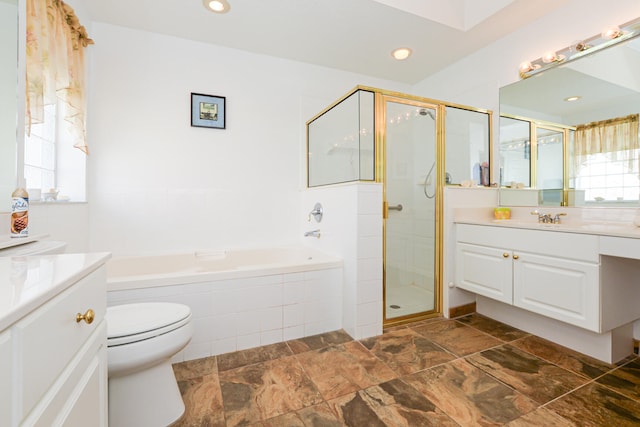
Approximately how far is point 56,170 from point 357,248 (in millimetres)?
2335

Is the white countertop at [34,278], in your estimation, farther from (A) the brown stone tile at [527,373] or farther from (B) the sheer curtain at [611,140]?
(B) the sheer curtain at [611,140]

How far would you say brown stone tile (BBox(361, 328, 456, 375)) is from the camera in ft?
5.46

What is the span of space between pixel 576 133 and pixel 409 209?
128 cm

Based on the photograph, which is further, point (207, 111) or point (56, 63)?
point (207, 111)

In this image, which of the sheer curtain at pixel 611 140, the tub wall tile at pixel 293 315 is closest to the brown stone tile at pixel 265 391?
the tub wall tile at pixel 293 315

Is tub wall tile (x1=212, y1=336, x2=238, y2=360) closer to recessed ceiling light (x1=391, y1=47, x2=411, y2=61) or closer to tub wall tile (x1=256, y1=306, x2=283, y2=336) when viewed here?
tub wall tile (x1=256, y1=306, x2=283, y2=336)

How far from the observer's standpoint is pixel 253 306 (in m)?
1.87

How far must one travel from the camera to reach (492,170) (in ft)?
8.54

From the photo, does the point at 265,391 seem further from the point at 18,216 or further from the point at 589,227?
the point at 589,227

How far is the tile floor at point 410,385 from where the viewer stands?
1.26m

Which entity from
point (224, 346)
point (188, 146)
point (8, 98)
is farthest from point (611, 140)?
point (8, 98)

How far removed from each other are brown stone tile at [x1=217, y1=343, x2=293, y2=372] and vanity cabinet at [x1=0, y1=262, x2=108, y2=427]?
862 mm

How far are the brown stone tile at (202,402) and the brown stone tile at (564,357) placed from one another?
187 centimetres

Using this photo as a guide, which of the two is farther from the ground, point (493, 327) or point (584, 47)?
point (584, 47)
